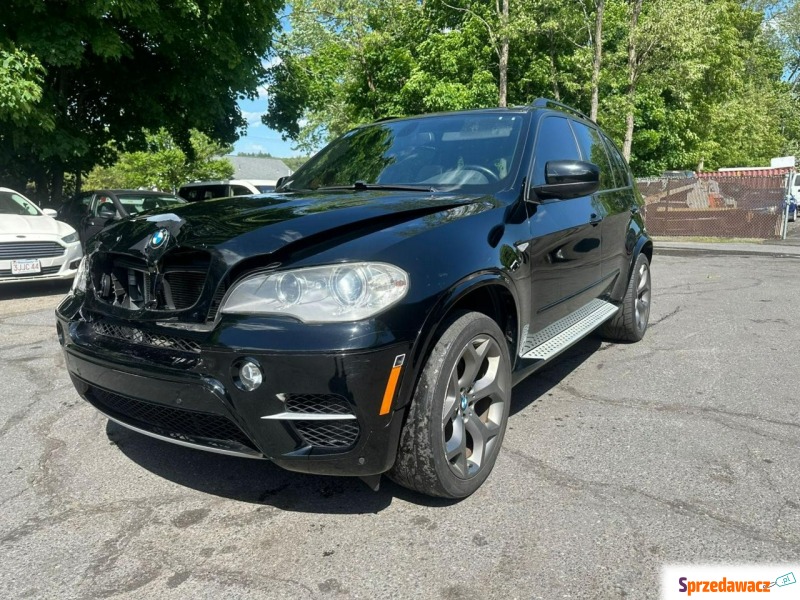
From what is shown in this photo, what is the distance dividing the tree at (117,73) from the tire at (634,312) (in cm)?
890

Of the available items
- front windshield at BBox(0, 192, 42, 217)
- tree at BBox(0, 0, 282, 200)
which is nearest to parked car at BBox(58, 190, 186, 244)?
tree at BBox(0, 0, 282, 200)

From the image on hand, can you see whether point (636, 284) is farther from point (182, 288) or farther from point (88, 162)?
point (88, 162)

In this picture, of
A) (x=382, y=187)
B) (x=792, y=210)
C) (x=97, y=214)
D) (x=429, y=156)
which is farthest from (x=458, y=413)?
(x=792, y=210)

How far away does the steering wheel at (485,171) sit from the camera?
11.1 feet

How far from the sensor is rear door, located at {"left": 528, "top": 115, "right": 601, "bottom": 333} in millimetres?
3369

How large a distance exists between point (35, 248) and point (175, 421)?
268 inches

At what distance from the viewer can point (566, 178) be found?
3.32 m

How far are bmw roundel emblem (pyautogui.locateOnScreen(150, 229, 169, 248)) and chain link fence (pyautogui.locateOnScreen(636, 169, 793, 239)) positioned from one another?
60.1 feet

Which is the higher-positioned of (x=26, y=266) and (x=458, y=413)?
→ (x=458, y=413)

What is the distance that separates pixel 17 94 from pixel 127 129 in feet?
21.4

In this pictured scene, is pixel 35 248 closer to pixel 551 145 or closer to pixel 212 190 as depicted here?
pixel 212 190

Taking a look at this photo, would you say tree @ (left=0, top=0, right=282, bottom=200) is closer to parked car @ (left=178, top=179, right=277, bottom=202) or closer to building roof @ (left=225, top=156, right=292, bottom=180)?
parked car @ (left=178, top=179, right=277, bottom=202)

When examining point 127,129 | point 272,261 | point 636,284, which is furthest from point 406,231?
point 127,129

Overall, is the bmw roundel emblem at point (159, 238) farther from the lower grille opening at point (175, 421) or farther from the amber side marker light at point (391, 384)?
the amber side marker light at point (391, 384)
